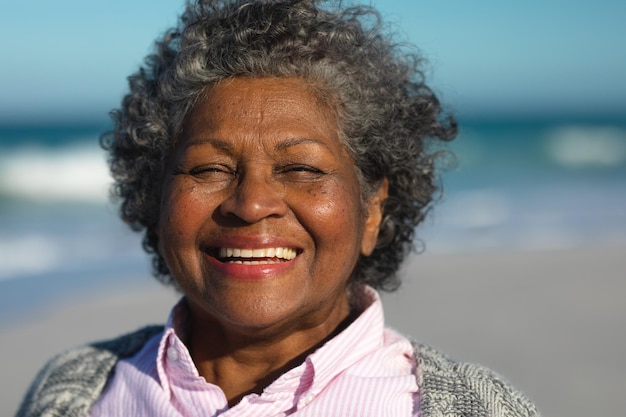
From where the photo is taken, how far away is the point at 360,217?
8.90ft

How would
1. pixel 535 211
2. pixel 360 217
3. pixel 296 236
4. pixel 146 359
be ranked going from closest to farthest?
pixel 296 236
pixel 360 217
pixel 146 359
pixel 535 211

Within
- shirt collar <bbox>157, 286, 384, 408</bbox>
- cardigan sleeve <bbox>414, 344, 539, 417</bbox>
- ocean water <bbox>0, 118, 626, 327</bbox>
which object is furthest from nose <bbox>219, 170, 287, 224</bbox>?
ocean water <bbox>0, 118, 626, 327</bbox>

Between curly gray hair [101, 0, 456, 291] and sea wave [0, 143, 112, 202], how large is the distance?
14851 mm

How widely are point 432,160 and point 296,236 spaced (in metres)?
0.89

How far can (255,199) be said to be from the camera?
2.42 metres

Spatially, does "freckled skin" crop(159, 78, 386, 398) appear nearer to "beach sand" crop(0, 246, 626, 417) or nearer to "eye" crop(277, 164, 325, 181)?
"eye" crop(277, 164, 325, 181)

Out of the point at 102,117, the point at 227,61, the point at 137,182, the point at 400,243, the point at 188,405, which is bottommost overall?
the point at 188,405

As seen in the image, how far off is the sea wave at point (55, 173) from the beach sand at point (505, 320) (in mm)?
9723

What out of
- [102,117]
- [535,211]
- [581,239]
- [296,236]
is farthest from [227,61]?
[102,117]

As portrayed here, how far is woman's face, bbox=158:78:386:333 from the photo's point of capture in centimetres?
247

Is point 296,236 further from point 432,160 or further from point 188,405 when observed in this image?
point 432,160

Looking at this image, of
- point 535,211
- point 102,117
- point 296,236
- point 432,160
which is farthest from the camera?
point 102,117

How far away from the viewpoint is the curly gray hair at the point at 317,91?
2.60 meters

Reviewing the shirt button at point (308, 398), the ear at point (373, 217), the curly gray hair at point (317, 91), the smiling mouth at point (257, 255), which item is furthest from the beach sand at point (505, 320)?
the smiling mouth at point (257, 255)
